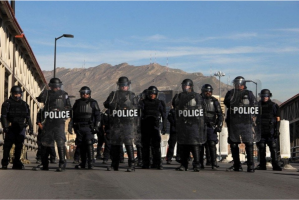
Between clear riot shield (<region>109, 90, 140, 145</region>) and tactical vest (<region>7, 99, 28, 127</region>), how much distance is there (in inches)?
94.2

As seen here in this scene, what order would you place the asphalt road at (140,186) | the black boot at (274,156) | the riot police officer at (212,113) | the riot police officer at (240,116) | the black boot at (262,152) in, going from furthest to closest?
the black boot at (274,156) < the black boot at (262,152) < the riot police officer at (212,113) < the riot police officer at (240,116) < the asphalt road at (140,186)

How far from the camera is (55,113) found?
49.3 feet

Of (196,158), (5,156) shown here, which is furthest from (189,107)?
(5,156)

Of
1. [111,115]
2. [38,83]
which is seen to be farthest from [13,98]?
[38,83]

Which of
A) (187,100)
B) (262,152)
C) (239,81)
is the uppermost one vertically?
(239,81)

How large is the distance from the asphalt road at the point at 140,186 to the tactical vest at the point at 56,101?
1791 millimetres

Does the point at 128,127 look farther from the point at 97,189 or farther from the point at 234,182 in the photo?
the point at 97,189

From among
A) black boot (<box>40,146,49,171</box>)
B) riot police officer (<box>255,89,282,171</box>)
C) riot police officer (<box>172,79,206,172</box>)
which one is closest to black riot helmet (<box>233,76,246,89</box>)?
riot police officer (<box>172,79,206,172</box>)

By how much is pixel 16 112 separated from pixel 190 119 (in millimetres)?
4289

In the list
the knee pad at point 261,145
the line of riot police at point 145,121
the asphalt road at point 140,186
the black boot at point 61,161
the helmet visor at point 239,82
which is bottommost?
the asphalt road at point 140,186

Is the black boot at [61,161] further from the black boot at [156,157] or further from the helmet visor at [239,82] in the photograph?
the helmet visor at [239,82]

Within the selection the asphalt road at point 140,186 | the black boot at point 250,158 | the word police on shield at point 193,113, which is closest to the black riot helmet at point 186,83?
the word police on shield at point 193,113

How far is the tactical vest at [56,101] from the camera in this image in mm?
15016

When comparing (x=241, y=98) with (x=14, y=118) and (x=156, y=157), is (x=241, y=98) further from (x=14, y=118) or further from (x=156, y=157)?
(x=14, y=118)
